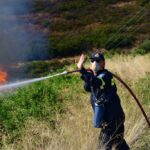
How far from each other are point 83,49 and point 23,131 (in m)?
34.9

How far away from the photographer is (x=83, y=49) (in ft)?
141

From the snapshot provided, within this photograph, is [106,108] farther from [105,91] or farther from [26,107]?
[26,107]

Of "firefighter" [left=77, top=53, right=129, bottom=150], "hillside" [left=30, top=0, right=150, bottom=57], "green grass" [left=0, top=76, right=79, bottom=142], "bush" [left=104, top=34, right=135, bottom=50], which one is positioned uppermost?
"hillside" [left=30, top=0, right=150, bottom=57]

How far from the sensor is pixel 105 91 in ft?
24.7

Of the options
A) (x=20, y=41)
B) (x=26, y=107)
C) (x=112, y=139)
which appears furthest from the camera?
(x=20, y=41)

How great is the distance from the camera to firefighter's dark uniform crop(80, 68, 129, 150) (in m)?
7.41

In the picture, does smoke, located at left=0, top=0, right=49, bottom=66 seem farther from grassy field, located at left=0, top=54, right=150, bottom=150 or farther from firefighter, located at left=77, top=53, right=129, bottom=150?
firefighter, located at left=77, top=53, right=129, bottom=150

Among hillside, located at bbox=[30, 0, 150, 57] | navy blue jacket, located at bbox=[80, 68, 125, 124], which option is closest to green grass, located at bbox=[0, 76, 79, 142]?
navy blue jacket, located at bbox=[80, 68, 125, 124]

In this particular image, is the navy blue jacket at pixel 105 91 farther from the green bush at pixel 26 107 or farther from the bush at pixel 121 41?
the bush at pixel 121 41

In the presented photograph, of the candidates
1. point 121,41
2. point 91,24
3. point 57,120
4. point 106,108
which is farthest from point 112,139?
point 91,24

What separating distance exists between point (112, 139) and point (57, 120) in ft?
3.74

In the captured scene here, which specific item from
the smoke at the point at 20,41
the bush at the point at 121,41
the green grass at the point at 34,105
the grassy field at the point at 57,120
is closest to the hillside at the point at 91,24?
the bush at the point at 121,41

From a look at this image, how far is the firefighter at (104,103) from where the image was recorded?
24.3 feet

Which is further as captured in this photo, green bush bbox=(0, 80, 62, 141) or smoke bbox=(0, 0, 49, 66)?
smoke bbox=(0, 0, 49, 66)
